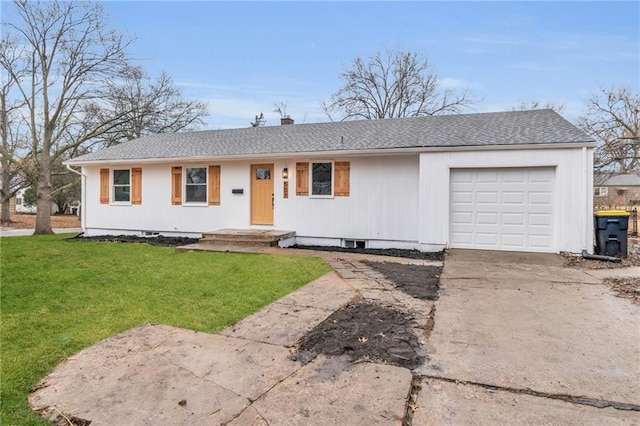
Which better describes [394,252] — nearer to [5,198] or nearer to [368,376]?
[368,376]

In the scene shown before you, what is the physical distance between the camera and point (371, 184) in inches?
386

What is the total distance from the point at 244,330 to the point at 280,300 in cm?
108

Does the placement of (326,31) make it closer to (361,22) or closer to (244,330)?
(361,22)

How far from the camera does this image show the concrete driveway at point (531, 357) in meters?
2.19

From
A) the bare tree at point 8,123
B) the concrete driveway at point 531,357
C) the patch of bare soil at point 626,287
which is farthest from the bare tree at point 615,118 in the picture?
the bare tree at point 8,123

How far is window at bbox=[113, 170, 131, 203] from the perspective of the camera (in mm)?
12398

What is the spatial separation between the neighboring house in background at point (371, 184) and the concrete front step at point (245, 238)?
76 cm

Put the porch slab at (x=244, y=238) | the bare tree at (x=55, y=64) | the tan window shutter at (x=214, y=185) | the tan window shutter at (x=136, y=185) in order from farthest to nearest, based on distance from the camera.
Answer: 1. the bare tree at (x=55, y=64)
2. the tan window shutter at (x=136, y=185)
3. the tan window shutter at (x=214, y=185)
4. the porch slab at (x=244, y=238)

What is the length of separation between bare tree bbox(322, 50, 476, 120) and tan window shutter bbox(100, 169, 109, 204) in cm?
1644

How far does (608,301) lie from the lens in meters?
4.57

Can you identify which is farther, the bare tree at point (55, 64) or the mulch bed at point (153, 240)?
the bare tree at point (55, 64)

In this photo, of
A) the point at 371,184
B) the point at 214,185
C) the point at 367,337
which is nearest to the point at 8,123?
the point at 214,185

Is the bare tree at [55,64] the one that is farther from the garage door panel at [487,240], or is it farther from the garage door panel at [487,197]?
the garage door panel at [487,240]

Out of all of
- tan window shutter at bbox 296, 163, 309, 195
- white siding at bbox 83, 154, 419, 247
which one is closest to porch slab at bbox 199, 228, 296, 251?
white siding at bbox 83, 154, 419, 247
